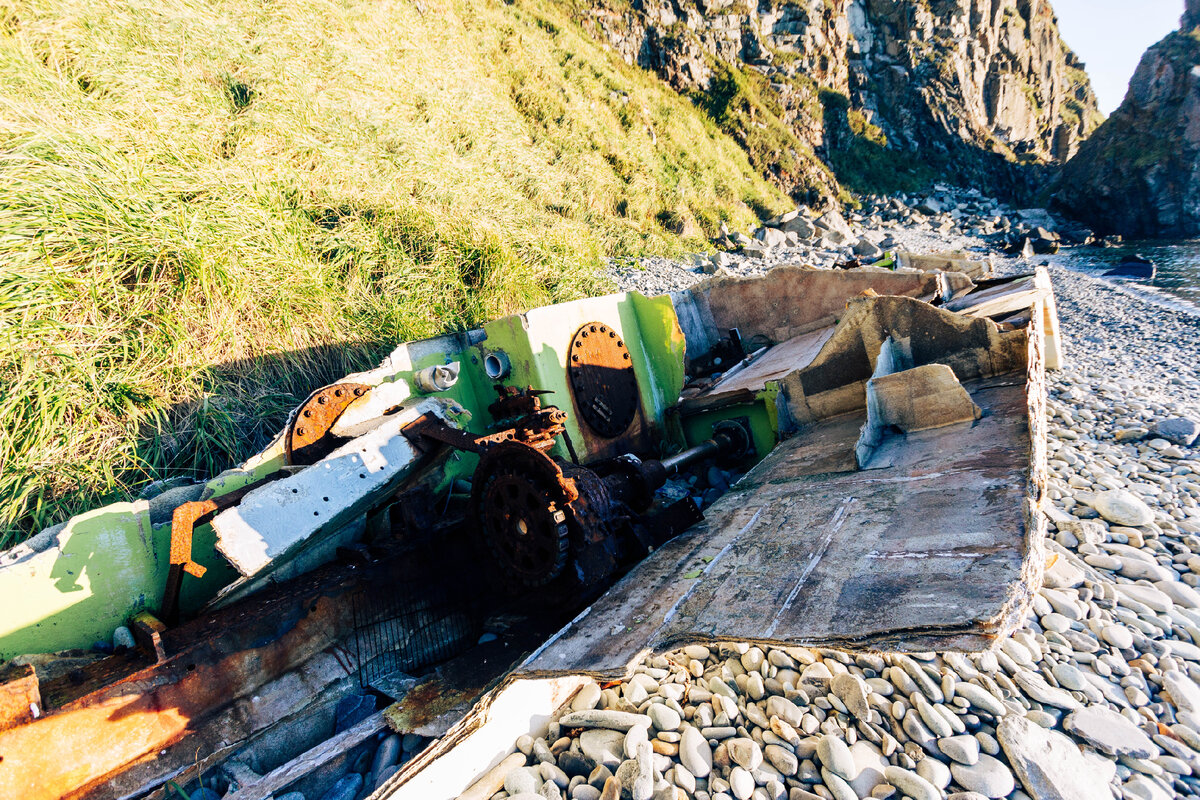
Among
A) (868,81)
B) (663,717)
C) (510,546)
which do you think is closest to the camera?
(663,717)

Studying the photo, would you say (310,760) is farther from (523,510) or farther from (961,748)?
(961,748)

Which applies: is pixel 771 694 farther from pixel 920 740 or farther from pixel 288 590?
pixel 288 590

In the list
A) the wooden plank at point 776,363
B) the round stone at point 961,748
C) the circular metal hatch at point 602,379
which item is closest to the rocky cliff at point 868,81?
the wooden plank at point 776,363

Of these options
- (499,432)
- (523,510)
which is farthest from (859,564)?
(499,432)

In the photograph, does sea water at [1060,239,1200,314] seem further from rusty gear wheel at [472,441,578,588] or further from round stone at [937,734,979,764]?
rusty gear wheel at [472,441,578,588]

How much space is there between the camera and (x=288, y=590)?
9.32ft

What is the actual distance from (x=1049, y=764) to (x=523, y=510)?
2154 mm

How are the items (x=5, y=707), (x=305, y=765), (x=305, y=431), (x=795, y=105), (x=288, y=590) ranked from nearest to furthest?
(x=5, y=707), (x=305, y=765), (x=288, y=590), (x=305, y=431), (x=795, y=105)

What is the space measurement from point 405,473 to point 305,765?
1455 millimetres

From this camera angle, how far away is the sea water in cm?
1366

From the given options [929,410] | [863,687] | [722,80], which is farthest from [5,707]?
[722,80]

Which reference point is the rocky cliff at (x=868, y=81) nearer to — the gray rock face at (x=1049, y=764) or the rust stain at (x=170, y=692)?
the rust stain at (x=170, y=692)

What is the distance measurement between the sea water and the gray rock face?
13997mm

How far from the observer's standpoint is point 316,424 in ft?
11.1
